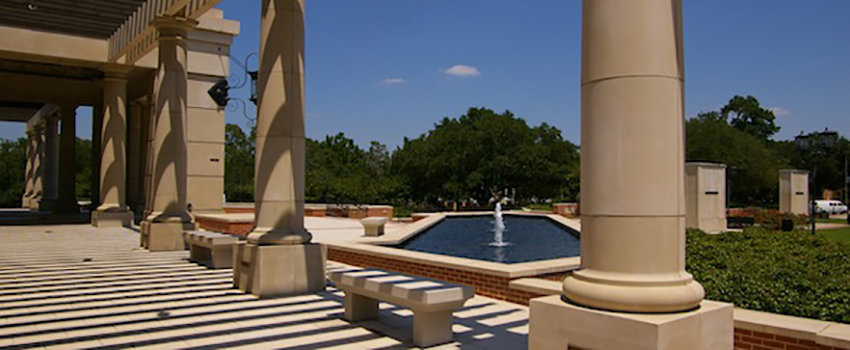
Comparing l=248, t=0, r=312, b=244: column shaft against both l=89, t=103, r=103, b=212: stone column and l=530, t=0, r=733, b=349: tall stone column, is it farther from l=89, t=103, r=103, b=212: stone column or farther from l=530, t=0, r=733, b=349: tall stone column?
l=89, t=103, r=103, b=212: stone column

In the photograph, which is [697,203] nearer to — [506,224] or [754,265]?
[506,224]

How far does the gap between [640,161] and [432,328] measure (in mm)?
3139

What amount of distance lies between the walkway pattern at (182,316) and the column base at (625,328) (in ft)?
5.02

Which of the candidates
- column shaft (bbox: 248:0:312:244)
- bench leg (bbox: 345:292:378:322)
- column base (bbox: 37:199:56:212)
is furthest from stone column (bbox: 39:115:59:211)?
bench leg (bbox: 345:292:378:322)

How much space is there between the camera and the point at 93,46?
944 inches

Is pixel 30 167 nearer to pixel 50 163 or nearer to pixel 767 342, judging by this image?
pixel 50 163

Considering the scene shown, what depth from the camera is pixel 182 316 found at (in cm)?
830

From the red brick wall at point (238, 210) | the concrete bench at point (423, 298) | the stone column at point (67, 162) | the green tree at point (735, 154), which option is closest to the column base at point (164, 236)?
the concrete bench at point (423, 298)

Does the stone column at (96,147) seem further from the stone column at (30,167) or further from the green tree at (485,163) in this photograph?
the green tree at (485,163)

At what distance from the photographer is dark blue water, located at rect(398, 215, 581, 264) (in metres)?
18.0

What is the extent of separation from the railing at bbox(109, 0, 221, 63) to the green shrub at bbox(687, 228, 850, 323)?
12652 millimetres

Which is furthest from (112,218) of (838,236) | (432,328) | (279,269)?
(838,236)

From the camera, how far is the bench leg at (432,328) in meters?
6.80

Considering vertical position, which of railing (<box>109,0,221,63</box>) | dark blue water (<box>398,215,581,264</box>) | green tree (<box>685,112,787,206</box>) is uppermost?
railing (<box>109,0,221,63</box>)
